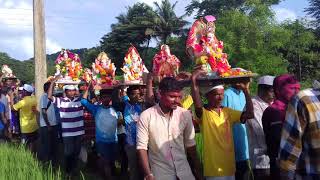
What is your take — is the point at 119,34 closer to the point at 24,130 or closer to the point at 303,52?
the point at 303,52

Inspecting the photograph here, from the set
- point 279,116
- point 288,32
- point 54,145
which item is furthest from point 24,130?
point 288,32

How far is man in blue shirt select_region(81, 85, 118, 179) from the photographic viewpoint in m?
6.68

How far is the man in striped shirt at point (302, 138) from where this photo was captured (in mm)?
2807

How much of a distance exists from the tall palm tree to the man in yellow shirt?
46.3 m

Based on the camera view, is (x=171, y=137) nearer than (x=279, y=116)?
Yes

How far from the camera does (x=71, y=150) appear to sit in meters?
7.56

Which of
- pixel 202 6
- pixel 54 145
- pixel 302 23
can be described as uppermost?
pixel 202 6

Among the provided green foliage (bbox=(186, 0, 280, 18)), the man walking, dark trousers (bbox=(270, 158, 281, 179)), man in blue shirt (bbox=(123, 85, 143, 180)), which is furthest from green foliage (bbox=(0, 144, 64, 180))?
green foliage (bbox=(186, 0, 280, 18))

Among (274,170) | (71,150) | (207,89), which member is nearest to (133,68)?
(71,150)

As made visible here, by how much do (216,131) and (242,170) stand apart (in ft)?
2.70

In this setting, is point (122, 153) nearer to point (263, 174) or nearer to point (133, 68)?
point (133, 68)

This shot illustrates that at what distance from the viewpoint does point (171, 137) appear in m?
3.99

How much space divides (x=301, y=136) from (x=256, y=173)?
202cm

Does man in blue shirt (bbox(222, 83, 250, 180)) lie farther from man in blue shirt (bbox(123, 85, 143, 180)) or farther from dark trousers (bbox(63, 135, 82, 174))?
dark trousers (bbox(63, 135, 82, 174))
